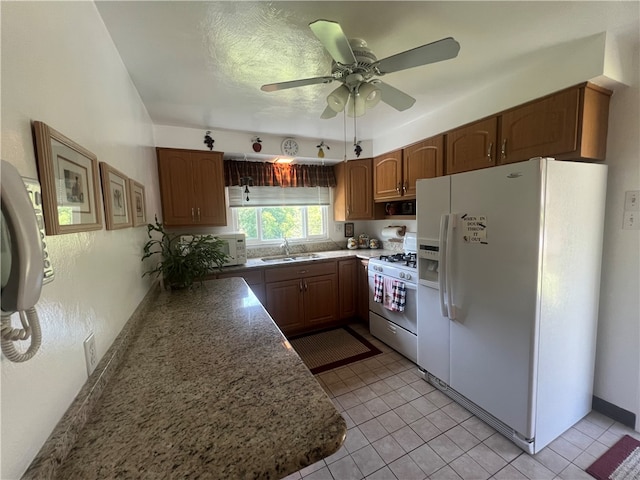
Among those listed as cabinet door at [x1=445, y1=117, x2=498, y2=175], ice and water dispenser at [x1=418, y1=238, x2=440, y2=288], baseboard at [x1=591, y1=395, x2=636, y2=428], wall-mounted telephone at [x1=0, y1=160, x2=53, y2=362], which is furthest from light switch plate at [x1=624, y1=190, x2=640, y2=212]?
wall-mounted telephone at [x1=0, y1=160, x2=53, y2=362]

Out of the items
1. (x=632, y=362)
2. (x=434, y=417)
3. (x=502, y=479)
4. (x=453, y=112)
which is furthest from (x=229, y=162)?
(x=632, y=362)

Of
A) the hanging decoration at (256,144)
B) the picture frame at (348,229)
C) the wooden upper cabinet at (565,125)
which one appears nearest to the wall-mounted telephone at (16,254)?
the wooden upper cabinet at (565,125)

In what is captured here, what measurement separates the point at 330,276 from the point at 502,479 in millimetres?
2195

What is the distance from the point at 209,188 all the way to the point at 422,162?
7.45ft

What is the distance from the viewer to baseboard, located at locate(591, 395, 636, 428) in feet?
5.68

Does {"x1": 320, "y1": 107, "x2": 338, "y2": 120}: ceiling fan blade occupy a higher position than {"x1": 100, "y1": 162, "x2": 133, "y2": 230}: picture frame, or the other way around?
{"x1": 320, "y1": 107, "x2": 338, "y2": 120}: ceiling fan blade

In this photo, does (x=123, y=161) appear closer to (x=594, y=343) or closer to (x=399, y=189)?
(x=399, y=189)

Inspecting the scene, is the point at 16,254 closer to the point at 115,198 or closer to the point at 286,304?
the point at 115,198

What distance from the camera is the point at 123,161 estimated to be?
4.86 feet

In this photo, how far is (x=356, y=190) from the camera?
3.52 m

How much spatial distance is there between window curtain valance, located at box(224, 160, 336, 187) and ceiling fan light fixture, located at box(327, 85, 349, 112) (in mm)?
1930

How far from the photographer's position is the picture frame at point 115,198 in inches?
43.9

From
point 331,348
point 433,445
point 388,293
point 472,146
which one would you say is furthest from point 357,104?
point 331,348

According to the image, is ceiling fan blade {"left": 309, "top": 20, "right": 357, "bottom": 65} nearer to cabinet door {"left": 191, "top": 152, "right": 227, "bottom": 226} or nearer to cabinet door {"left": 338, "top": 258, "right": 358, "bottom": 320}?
cabinet door {"left": 191, "top": 152, "right": 227, "bottom": 226}
